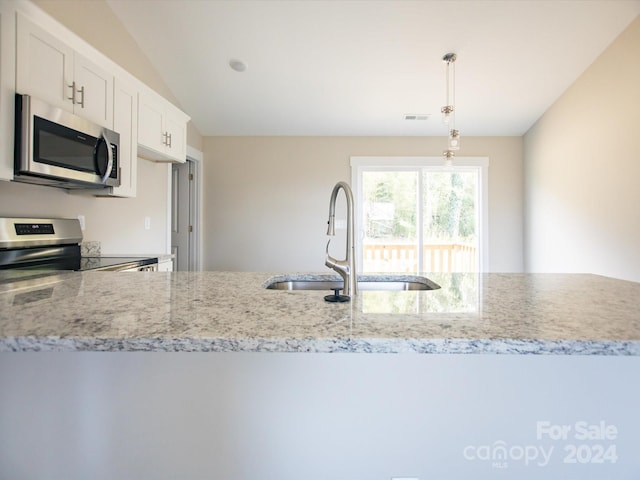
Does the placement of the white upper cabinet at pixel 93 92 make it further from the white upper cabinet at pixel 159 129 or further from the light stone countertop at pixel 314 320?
the light stone countertop at pixel 314 320

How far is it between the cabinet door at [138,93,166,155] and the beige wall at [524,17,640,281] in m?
3.78

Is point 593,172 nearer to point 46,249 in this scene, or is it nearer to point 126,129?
point 126,129

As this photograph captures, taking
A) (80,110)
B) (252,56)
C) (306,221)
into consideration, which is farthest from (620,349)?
(306,221)

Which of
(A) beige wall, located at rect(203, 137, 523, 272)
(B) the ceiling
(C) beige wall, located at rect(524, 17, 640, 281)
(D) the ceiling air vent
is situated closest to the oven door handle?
(B) the ceiling

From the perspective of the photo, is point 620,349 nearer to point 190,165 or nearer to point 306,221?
point 306,221

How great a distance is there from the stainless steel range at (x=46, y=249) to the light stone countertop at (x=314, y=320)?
0.94 metres

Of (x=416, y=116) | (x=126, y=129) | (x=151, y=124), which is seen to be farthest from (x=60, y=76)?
(x=416, y=116)

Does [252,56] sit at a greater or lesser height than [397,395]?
greater

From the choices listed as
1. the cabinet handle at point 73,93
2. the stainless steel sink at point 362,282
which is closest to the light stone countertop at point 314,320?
the stainless steel sink at point 362,282

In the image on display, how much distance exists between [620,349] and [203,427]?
2.82 ft

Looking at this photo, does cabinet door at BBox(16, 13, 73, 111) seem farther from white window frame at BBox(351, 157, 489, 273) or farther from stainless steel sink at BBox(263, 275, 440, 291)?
white window frame at BBox(351, 157, 489, 273)

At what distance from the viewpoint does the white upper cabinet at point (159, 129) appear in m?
2.60

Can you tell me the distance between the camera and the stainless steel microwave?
1628 millimetres

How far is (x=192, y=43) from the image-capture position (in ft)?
9.83
